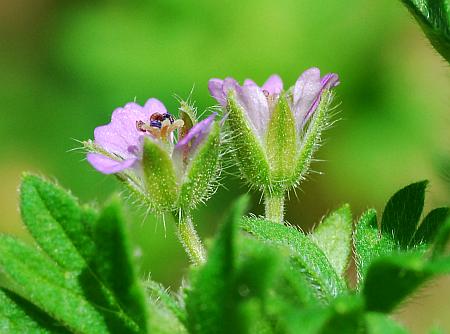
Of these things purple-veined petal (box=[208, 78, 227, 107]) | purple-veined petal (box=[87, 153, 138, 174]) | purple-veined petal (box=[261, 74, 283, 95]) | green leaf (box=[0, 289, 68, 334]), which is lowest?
green leaf (box=[0, 289, 68, 334])

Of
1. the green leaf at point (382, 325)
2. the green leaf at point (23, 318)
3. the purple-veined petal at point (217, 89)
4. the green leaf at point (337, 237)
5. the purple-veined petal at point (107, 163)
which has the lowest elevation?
the green leaf at point (337, 237)

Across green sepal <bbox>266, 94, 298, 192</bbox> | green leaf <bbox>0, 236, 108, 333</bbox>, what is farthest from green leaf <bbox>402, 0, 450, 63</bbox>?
green leaf <bbox>0, 236, 108, 333</bbox>

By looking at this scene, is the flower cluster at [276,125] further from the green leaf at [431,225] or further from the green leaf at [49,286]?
the green leaf at [49,286]

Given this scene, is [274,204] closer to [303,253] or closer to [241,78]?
[303,253]

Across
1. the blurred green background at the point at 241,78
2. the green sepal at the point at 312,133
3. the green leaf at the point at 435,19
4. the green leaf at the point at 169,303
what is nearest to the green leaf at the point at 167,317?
the green leaf at the point at 169,303

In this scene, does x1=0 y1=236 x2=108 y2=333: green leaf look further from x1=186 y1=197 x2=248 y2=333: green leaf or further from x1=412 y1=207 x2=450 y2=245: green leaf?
x1=412 y1=207 x2=450 y2=245: green leaf

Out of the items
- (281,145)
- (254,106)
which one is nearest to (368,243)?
(281,145)

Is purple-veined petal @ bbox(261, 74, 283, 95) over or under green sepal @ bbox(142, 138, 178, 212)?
over
